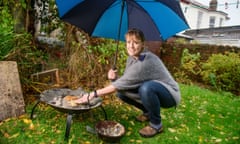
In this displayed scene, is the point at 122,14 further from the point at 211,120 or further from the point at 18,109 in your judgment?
the point at 211,120

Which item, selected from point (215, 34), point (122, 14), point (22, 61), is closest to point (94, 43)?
point (22, 61)

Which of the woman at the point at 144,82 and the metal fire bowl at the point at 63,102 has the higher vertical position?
the woman at the point at 144,82

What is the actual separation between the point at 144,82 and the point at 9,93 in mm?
1968

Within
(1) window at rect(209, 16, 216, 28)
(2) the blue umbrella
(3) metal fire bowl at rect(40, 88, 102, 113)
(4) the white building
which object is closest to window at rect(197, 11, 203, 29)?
(4) the white building

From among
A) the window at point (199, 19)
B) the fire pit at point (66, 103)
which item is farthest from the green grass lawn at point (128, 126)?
the window at point (199, 19)

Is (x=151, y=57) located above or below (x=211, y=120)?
above

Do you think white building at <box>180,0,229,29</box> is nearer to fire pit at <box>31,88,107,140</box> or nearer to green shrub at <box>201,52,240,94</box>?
green shrub at <box>201,52,240,94</box>

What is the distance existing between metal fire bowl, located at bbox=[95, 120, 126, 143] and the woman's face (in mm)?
988

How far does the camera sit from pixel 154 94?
9.34ft

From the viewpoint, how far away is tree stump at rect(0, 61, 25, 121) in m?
3.20

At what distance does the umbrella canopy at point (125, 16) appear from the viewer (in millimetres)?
2904

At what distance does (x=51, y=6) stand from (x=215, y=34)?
622 inches

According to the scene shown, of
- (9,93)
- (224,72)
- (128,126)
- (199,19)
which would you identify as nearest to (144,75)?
(128,126)

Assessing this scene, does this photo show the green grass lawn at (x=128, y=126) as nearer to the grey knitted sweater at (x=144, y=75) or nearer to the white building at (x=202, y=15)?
the grey knitted sweater at (x=144, y=75)
